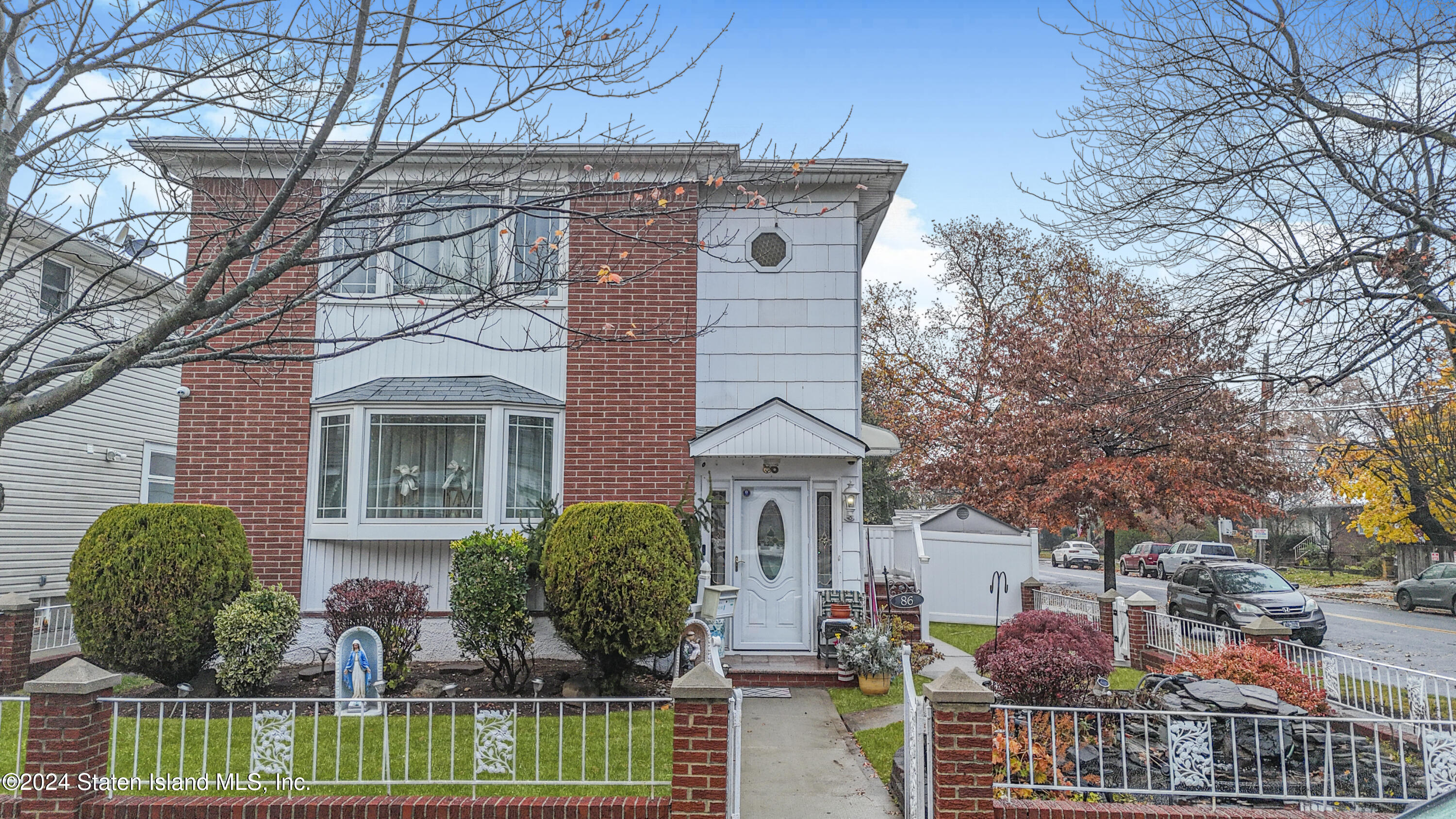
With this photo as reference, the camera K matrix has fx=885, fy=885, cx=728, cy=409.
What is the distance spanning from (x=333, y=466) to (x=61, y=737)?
548 centimetres

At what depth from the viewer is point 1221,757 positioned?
6.42 metres

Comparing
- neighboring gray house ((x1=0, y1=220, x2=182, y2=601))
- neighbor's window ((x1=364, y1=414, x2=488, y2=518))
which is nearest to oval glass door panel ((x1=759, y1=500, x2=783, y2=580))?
neighbor's window ((x1=364, y1=414, x2=488, y2=518))

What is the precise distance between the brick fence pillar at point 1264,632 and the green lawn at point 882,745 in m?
3.73

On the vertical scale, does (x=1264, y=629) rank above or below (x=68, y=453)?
below

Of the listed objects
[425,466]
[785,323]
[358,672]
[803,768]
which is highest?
[785,323]

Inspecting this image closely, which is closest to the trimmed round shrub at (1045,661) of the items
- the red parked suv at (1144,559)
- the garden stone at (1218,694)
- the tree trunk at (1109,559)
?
the garden stone at (1218,694)

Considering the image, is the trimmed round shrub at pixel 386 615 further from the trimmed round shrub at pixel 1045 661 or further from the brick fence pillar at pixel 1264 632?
the brick fence pillar at pixel 1264 632

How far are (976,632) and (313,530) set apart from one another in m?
11.1

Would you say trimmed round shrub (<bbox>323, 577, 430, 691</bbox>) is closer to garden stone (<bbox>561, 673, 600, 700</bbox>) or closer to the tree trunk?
garden stone (<bbox>561, 673, 600, 700</bbox>)

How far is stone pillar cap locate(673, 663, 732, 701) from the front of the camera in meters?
5.11

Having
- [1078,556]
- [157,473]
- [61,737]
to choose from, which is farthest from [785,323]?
[1078,556]

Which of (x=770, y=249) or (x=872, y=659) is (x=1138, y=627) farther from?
(x=770, y=249)

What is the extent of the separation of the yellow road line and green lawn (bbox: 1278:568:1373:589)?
9.70 m

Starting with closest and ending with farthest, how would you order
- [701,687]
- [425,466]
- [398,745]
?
1. [701,687]
2. [398,745]
3. [425,466]
